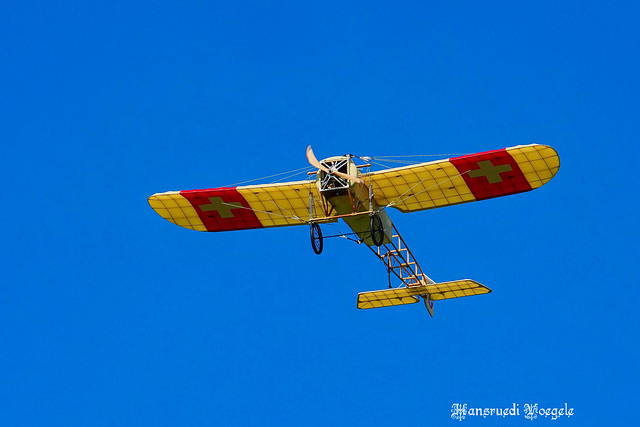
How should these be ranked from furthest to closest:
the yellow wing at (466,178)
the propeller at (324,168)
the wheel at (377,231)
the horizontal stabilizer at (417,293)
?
the horizontal stabilizer at (417,293)
the yellow wing at (466,178)
the wheel at (377,231)
the propeller at (324,168)

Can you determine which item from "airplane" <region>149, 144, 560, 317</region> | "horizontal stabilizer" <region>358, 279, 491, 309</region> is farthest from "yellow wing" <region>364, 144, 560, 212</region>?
"horizontal stabilizer" <region>358, 279, 491, 309</region>

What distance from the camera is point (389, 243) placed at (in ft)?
106

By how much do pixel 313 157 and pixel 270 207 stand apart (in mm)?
4264

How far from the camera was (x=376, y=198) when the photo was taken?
102ft

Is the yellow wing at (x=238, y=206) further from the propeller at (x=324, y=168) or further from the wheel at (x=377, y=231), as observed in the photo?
the wheel at (x=377, y=231)

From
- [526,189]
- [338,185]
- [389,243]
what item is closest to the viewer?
[338,185]

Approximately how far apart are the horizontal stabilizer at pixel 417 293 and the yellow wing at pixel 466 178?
124 inches

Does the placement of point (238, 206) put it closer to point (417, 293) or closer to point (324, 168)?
point (324, 168)

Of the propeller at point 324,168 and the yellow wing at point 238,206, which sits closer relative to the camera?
the propeller at point 324,168

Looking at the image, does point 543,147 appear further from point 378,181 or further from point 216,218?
point 216,218

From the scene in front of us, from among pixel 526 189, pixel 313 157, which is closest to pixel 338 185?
pixel 313 157

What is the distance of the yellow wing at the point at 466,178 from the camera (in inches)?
1165

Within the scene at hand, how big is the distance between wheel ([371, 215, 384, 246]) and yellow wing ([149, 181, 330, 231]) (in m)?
2.69

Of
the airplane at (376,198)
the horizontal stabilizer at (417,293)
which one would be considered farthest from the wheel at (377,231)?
the horizontal stabilizer at (417,293)
